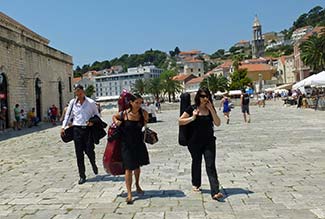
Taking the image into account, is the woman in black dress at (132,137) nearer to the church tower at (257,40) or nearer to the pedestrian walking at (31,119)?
the pedestrian walking at (31,119)

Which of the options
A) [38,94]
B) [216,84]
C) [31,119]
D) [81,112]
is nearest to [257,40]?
[216,84]

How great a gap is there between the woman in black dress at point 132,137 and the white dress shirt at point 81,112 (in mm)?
1598

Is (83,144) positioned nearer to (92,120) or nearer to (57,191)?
(92,120)

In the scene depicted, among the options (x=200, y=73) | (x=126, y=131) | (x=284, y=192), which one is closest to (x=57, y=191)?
(x=126, y=131)

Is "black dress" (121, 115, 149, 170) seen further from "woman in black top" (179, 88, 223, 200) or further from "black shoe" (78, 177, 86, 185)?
"black shoe" (78, 177, 86, 185)

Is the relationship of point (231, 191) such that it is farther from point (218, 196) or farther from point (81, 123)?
point (81, 123)

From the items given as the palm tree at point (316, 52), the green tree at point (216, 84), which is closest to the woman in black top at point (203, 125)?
the palm tree at point (316, 52)

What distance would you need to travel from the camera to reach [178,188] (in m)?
6.61

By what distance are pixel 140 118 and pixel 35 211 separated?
1.86 metres

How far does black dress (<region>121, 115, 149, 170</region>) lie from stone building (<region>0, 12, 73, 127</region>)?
20.0m

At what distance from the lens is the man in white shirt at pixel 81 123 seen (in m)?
7.54

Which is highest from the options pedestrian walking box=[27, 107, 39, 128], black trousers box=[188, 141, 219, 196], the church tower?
the church tower

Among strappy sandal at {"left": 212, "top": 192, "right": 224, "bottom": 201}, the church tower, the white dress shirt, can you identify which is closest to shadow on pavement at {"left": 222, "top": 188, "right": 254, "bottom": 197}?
strappy sandal at {"left": 212, "top": 192, "right": 224, "bottom": 201}

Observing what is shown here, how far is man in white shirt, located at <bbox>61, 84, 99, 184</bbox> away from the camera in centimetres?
754
